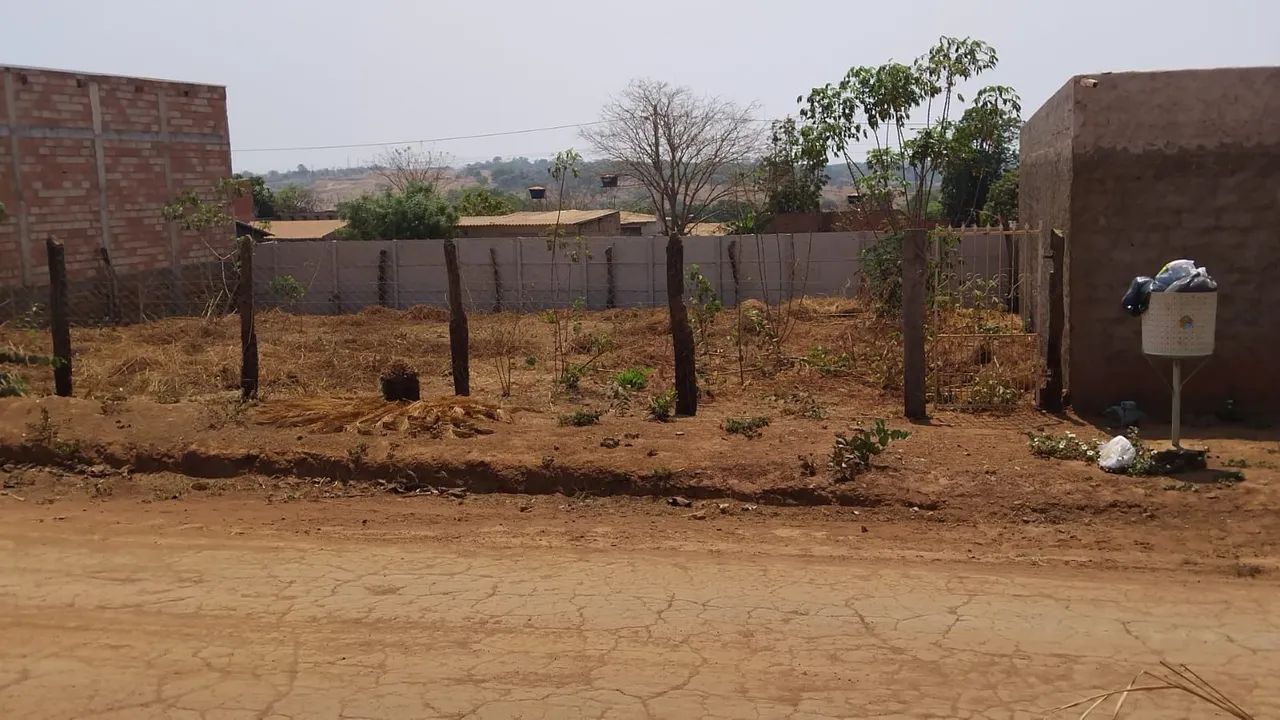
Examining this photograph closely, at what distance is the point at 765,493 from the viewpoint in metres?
7.41

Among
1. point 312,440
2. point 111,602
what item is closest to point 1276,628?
point 111,602

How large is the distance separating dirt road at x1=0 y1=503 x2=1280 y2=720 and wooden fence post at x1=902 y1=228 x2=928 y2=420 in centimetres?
355

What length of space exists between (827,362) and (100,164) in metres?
17.0

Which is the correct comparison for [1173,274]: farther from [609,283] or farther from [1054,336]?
[609,283]

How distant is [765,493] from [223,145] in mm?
21799

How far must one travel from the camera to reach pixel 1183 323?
7.59m

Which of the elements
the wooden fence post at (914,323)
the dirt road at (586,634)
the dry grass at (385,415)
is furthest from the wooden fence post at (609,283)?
the dirt road at (586,634)

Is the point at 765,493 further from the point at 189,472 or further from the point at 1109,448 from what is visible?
the point at 189,472

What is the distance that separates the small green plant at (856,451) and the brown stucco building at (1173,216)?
10.1 feet

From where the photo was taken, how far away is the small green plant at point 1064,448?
7.79m

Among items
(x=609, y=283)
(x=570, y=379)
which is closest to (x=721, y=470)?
(x=570, y=379)

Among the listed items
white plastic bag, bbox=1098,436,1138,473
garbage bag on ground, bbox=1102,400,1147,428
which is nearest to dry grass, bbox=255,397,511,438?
white plastic bag, bbox=1098,436,1138,473

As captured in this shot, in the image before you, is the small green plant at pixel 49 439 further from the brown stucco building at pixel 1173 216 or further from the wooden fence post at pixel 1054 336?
the brown stucco building at pixel 1173 216

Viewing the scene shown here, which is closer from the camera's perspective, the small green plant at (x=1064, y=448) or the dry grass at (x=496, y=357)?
the small green plant at (x=1064, y=448)
